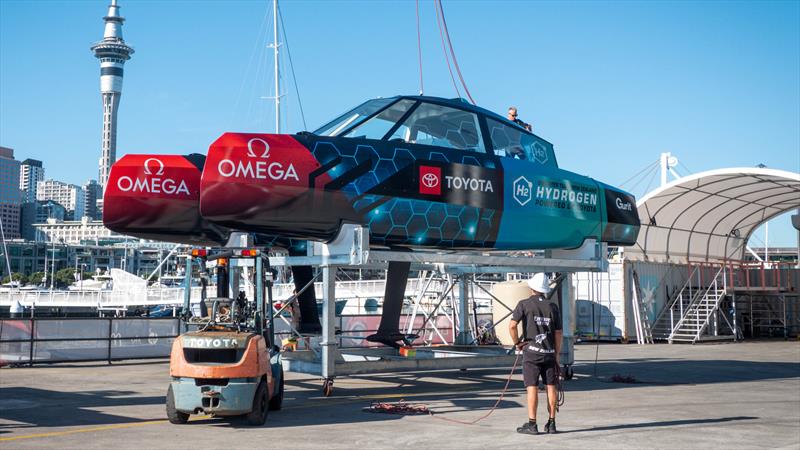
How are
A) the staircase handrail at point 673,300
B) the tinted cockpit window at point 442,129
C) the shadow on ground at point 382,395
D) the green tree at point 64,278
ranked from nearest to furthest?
the shadow on ground at point 382,395, the tinted cockpit window at point 442,129, the staircase handrail at point 673,300, the green tree at point 64,278

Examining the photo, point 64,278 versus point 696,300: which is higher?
point 64,278

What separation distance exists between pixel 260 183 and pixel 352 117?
2.67m

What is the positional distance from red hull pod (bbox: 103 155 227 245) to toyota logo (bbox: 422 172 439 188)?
4.02m

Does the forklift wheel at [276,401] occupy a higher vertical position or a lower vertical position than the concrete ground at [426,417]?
higher

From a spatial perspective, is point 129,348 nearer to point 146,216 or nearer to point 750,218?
point 146,216

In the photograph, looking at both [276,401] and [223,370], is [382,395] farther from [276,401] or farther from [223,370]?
[223,370]

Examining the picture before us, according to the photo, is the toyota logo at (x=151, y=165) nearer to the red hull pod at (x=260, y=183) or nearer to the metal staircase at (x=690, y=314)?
the red hull pod at (x=260, y=183)

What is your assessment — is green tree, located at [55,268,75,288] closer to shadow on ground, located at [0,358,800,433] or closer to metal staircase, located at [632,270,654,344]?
metal staircase, located at [632,270,654,344]

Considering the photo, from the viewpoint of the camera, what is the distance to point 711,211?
36594 millimetres

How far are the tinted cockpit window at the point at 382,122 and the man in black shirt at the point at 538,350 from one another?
5432 millimetres

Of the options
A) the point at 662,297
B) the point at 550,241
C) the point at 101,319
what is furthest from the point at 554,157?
the point at 662,297

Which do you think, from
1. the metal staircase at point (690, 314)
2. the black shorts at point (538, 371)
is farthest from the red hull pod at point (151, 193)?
the metal staircase at point (690, 314)

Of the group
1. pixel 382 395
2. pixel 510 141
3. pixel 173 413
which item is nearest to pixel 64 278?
pixel 510 141

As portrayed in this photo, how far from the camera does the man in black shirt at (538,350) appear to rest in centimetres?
954
